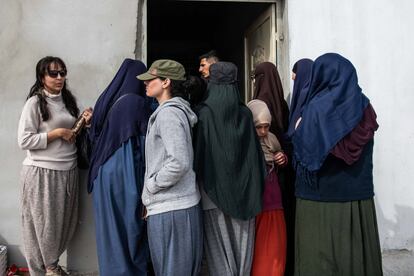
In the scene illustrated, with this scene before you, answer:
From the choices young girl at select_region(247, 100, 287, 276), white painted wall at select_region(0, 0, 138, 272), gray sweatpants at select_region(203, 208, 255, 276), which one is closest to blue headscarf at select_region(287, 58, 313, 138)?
young girl at select_region(247, 100, 287, 276)

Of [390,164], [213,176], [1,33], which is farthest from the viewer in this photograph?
[390,164]

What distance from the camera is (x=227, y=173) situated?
2.44m

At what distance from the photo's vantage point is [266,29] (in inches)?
157

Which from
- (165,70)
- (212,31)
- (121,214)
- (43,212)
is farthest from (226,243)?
(212,31)

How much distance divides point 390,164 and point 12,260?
335 cm

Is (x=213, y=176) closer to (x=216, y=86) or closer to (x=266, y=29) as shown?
(x=216, y=86)

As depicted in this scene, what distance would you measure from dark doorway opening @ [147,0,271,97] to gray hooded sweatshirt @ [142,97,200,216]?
2191mm

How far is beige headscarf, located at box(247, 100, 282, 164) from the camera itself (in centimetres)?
269

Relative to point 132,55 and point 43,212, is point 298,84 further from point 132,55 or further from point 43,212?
point 43,212

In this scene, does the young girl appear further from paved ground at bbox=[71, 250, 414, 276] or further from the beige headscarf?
paved ground at bbox=[71, 250, 414, 276]

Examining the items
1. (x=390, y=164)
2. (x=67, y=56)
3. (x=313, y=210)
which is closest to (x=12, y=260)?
(x=67, y=56)

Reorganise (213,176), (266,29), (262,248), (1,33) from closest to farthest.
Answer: (213,176) → (262,248) → (1,33) → (266,29)

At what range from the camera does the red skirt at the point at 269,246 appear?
2.63m

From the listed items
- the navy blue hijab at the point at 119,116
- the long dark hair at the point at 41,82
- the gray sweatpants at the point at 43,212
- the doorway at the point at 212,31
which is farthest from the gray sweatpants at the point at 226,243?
the doorway at the point at 212,31
